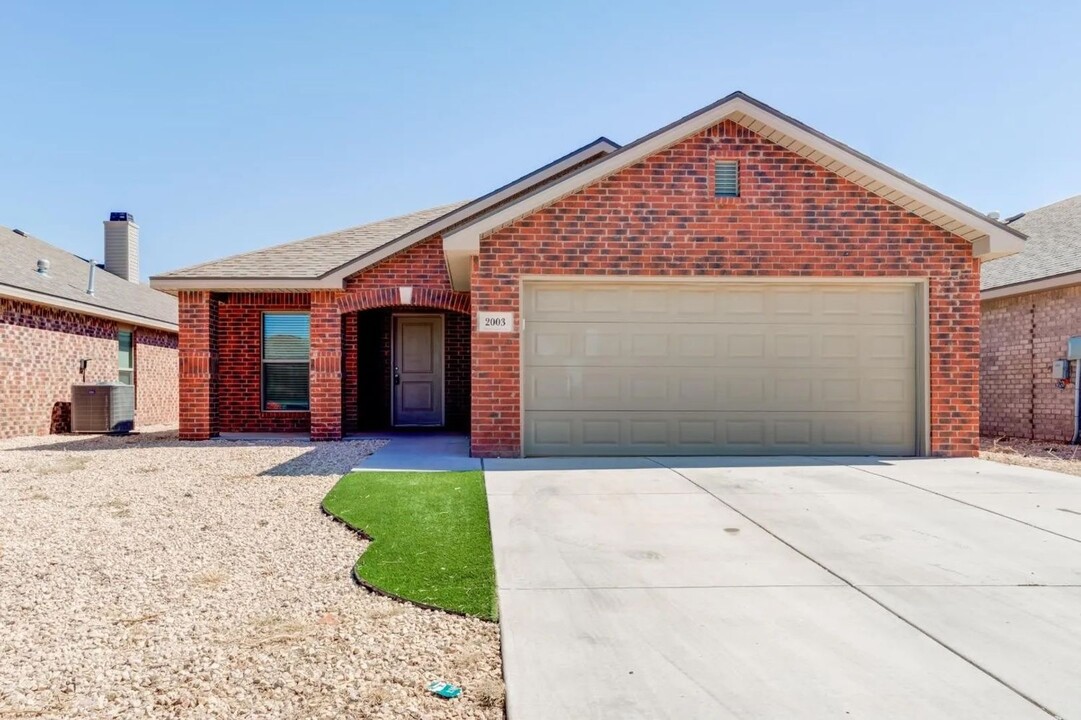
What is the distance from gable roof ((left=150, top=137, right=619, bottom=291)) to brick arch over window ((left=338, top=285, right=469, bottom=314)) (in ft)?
1.19

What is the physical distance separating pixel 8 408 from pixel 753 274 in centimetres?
1373

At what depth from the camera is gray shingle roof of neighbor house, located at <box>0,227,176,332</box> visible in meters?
13.1

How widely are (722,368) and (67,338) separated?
1375 cm

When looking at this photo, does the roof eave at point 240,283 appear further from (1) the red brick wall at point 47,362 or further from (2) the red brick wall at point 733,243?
(2) the red brick wall at point 733,243

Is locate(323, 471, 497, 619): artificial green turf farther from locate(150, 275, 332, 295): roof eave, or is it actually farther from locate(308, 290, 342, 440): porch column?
locate(150, 275, 332, 295): roof eave

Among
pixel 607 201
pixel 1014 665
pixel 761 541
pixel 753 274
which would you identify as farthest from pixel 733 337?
pixel 1014 665

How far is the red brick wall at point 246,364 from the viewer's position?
12602mm

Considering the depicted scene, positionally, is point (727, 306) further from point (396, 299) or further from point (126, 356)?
point (126, 356)

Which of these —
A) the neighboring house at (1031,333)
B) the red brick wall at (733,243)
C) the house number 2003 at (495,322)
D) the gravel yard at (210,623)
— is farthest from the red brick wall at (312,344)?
the neighboring house at (1031,333)

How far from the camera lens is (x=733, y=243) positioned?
29.6 ft

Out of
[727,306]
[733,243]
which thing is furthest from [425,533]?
[733,243]

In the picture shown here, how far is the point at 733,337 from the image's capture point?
9172 mm

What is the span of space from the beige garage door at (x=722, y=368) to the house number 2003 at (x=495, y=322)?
1.41ft

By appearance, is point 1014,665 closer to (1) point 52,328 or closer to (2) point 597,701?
(2) point 597,701
